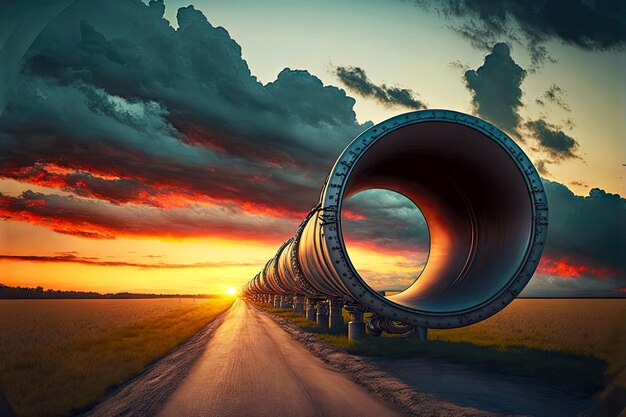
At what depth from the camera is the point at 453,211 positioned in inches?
521

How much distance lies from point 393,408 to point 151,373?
6243 mm

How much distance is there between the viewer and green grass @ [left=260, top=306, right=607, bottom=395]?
31.2ft

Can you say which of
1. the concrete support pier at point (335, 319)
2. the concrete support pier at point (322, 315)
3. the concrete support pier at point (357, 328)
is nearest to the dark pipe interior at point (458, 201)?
the concrete support pier at point (357, 328)

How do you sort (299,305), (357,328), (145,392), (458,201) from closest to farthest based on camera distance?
(145,392) → (458,201) → (357,328) → (299,305)

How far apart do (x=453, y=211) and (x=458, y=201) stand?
1.52ft

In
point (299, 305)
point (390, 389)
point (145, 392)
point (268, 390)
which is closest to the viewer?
point (268, 390)

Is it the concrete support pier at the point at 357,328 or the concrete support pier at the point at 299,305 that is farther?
the concrete support pier at the point at 299,305

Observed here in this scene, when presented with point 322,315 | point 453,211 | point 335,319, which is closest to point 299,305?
point 322,315

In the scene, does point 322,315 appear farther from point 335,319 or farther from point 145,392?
point 145,392

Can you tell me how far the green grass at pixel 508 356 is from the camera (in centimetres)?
952

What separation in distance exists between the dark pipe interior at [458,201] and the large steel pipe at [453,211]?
26 millimetres

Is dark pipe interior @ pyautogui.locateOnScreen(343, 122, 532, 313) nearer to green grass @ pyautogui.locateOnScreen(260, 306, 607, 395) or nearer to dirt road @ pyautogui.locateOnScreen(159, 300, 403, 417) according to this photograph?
green grass @ pyautogui.locateOnScreen(260, 306, 607, 395)

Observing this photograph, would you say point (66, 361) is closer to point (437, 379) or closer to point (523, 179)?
point (437, 379)

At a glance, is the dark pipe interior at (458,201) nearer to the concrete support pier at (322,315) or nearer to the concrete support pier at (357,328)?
the concrete support pier at (357,328)
